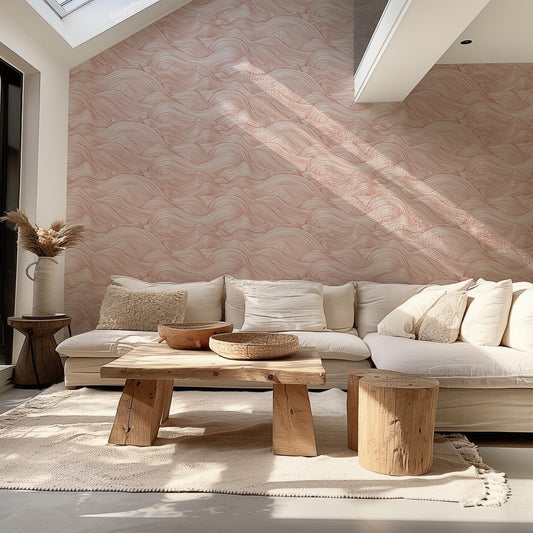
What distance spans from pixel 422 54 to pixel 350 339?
1.96 m

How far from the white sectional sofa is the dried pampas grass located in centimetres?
53

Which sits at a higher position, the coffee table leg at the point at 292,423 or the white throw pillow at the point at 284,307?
the white throw pillow at the point at 284,307

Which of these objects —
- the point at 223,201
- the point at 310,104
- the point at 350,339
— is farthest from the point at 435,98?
the point at 350,339

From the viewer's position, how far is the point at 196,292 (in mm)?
4234

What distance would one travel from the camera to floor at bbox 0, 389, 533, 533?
182 cm

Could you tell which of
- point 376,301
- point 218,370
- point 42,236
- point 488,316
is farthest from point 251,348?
point 42,236

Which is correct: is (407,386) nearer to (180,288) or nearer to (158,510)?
(158,510)

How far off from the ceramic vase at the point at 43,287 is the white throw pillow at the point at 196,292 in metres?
0.53

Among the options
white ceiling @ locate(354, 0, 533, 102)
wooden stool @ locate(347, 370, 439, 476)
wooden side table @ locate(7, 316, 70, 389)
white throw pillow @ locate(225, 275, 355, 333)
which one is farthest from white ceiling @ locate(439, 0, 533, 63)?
wooden side table @ locate(7, 316, 70, 389)

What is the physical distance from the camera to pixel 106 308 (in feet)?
13.4

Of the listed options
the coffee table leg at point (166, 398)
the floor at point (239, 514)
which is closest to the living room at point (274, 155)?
the coffee table leg at point (166, 398)

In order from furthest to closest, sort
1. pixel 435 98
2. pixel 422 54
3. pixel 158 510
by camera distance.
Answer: pixel 435 98 < pixel 422 54 < pixel 158 510

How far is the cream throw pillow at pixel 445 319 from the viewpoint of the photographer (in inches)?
134

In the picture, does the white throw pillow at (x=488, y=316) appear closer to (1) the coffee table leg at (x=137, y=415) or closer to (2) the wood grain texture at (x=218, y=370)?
(2) the wood grain texture at (x=218, y=370)
